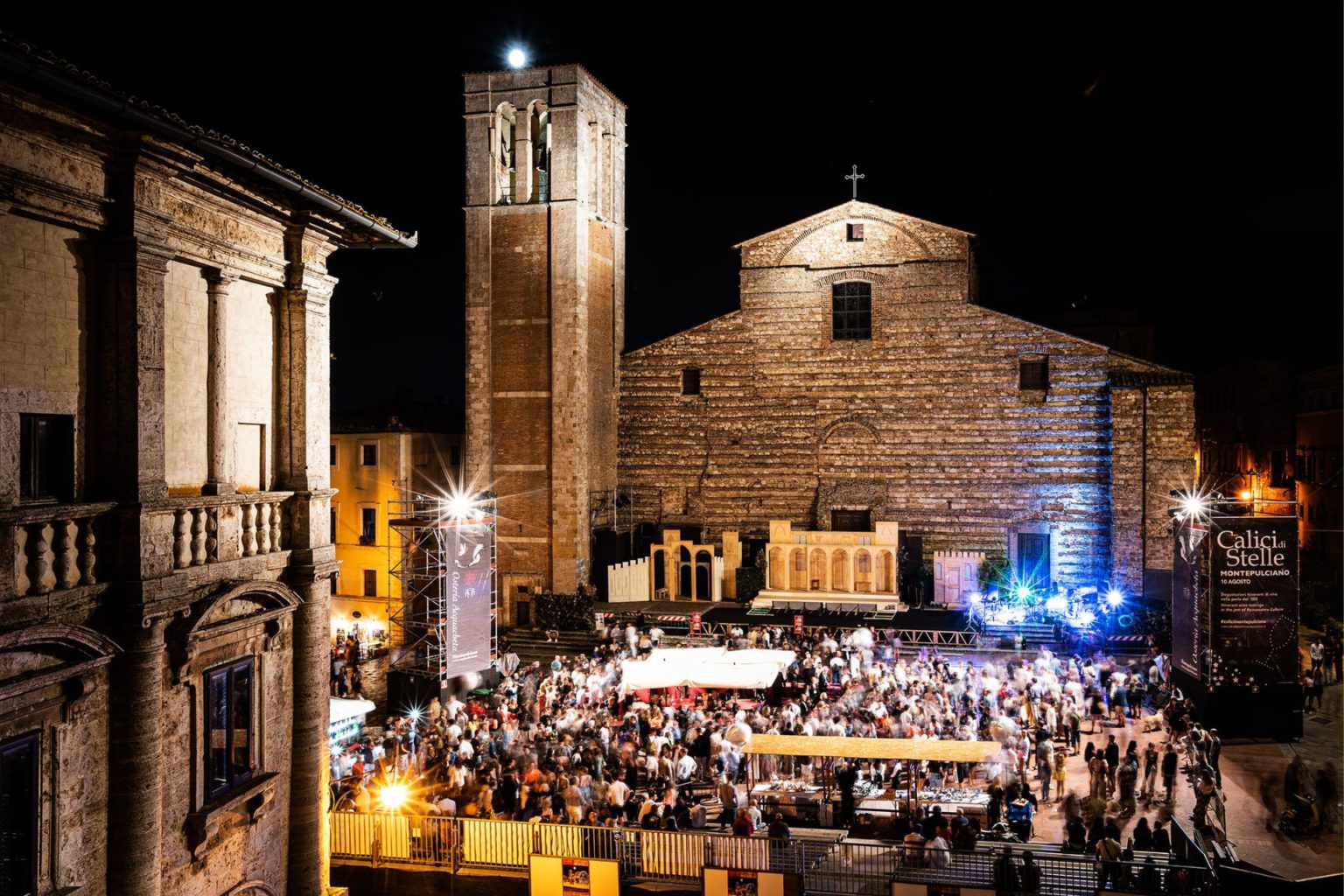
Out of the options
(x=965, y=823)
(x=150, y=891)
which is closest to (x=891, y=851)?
(x=965, y=823)

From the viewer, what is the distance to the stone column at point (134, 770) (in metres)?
8.73

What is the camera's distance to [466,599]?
19609mm

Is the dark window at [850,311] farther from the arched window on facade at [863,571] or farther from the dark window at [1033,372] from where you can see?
the arched window on facade at [863,571]

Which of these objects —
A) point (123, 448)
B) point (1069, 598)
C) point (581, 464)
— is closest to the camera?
point (123, 448)

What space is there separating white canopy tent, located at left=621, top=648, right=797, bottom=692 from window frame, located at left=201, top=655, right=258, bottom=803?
9.59m

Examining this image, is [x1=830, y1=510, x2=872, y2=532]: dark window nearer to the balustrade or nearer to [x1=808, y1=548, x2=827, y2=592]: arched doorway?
[x1=808, y1=548, x2=827, y2=592]: arched doorway

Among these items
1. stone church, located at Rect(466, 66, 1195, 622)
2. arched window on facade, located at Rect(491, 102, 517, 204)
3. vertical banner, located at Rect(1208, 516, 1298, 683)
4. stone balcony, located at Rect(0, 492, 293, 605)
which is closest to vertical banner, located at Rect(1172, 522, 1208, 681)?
vertical banner, located at Rect(1208, 516, 1298, 683)

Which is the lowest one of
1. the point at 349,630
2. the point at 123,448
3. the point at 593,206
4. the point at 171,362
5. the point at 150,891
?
the point at 349,630

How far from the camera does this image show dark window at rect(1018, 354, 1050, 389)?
111ft

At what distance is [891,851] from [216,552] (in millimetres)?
9082

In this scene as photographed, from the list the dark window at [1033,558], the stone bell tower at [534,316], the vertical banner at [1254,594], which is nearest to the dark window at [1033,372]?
the dark window at [1033,558]

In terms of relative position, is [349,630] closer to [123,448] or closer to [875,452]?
[875,452]

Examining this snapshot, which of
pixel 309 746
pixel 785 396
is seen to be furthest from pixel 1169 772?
pixel 785 396

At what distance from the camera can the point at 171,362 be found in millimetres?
9742
